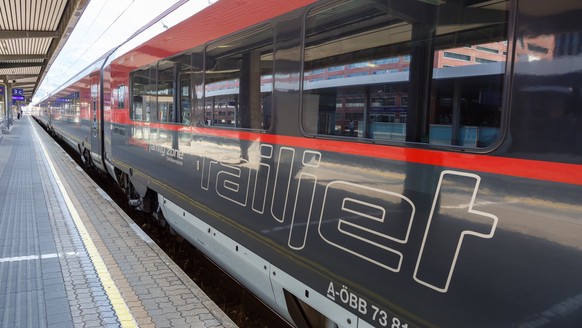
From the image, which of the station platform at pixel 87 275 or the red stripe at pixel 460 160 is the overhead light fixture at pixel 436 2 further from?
the station platform at pixel 87 275

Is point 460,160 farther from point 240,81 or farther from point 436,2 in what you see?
point 240,81

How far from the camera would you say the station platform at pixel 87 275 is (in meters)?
3.37

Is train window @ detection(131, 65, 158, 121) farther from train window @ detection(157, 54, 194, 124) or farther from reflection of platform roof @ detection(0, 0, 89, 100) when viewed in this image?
reflection of platform roof @ detection(0, 0, 89, 100)

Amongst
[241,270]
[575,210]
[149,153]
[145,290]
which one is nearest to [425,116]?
[575,210]

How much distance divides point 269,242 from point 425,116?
159 cm

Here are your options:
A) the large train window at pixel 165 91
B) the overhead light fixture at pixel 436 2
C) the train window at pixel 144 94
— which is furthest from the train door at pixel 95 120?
the overhead light fixture at pixel 436 2

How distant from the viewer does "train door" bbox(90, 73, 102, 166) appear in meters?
10.1

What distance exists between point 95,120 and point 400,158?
32.4 ft

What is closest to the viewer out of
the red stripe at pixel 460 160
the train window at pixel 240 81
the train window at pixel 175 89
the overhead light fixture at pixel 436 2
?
the red stripe at pixel 460 160

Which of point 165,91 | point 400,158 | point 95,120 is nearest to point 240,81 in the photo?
point 400,158

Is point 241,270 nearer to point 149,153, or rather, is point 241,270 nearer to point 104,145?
point 149,153

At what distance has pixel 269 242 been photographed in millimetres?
3203

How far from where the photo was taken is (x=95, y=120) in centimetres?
1048

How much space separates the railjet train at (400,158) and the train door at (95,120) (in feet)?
22.5
